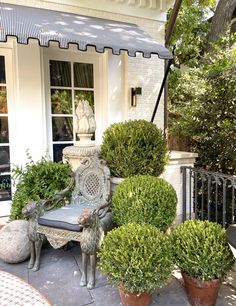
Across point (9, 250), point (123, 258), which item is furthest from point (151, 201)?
point (9, 250)

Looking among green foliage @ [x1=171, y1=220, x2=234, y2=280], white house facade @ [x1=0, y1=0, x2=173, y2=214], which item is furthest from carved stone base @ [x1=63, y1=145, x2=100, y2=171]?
green foliage @ [x1=171, y1=220, x2=234, y2=280]

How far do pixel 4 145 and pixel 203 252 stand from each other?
3.81 metres

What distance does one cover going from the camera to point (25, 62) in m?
4.74

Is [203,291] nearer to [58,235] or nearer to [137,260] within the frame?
[137,260]

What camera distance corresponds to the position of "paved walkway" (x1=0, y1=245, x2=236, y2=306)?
2.57 m

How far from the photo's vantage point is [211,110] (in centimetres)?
570

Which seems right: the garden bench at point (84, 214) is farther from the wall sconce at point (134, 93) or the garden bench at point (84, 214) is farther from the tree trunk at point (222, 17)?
the tree trunk at point (222, 17)

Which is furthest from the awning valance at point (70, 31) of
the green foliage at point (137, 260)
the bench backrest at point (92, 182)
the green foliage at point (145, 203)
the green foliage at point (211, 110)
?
the green foliage at point (137, 260)

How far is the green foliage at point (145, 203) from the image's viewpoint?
3072 millimetres

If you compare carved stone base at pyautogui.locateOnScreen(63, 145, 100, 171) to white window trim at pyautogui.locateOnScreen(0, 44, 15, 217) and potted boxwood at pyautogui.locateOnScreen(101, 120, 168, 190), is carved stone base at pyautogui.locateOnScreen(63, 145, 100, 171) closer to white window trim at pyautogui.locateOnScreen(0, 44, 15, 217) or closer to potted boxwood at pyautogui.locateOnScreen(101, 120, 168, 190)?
potted boxwood at pyautogui.locateOnScreen(101, 120, 168, 190)

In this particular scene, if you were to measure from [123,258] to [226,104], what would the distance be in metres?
4.43

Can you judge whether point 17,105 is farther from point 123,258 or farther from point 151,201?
point 123,258

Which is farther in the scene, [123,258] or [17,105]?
[17,105]

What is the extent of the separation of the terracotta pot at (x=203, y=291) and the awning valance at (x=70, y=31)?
2.93 meters
